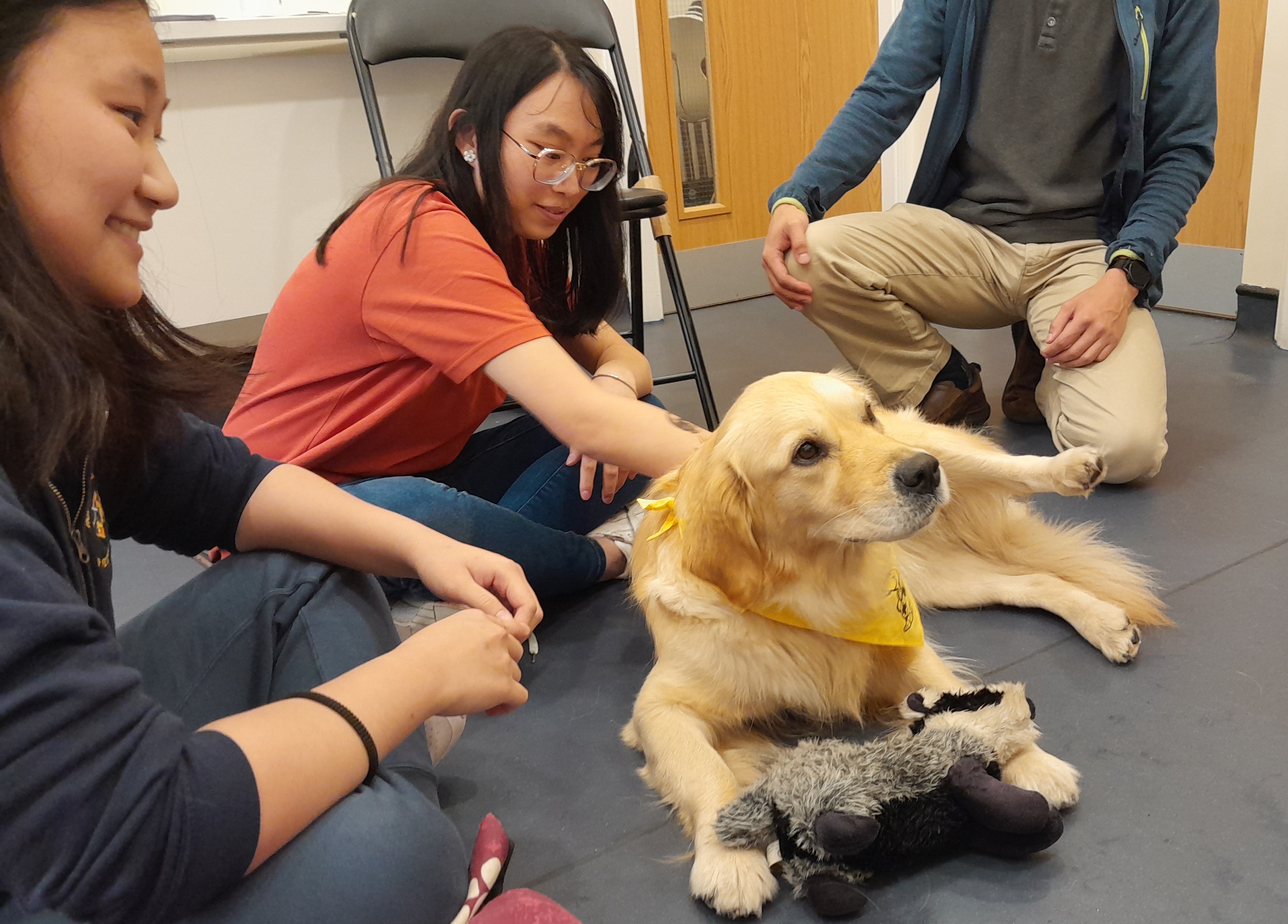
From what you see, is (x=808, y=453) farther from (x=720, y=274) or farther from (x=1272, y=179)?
(x=720, y=274)

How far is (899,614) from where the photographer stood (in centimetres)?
125

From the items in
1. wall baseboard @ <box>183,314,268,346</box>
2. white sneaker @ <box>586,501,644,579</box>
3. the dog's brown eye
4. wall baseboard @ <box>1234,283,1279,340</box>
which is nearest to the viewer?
the dog's brown eye

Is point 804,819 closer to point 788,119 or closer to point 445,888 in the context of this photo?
point 445,888

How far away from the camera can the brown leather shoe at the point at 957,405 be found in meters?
2.32

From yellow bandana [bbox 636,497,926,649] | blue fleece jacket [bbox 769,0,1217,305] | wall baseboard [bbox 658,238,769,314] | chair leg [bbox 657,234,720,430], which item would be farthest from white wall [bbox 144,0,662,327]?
yellow bandana [bbox 636,497,926,649]

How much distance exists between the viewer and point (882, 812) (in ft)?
3.12

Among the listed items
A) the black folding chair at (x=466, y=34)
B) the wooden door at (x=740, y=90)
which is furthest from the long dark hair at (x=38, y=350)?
the wooden door at (x=740, y=90)

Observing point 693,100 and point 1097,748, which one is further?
point 693,100

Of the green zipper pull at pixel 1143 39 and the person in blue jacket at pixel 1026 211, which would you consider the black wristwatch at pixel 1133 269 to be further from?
the green zipper pull at pixel 1143 39

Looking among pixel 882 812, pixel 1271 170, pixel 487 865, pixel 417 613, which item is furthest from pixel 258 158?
pixel 1271 170

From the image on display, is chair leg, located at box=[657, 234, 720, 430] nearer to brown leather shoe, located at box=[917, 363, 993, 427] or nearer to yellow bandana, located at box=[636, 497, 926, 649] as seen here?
brown leather shoe, located at box=[917, 363, 993, 427]

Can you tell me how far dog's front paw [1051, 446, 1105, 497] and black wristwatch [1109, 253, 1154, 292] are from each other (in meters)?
0.81

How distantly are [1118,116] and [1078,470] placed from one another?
3.86 feet

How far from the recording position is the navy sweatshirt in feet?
1.71
